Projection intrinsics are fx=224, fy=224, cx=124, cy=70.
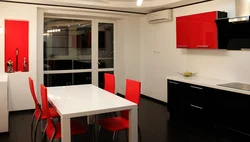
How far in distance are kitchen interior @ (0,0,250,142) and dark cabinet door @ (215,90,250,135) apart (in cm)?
2

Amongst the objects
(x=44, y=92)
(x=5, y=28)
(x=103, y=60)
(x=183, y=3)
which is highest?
(x=183, y=3)

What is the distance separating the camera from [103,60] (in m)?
6.69

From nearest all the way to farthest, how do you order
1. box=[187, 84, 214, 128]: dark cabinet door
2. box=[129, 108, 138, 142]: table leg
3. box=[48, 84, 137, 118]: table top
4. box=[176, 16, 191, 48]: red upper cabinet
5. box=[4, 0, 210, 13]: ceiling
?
box=[48, 84, 137, 118]: table top, box=[129, 108, 138, 142]: table leg, box=[187, 84, 214, 128]: dark cabinet door, box=[176, 16, 191, 48]: red upper cabinet, box=[4, 0, 210, 13]: ceiling

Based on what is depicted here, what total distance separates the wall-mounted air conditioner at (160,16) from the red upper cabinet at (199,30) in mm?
679

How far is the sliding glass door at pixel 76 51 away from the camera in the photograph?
233 inches

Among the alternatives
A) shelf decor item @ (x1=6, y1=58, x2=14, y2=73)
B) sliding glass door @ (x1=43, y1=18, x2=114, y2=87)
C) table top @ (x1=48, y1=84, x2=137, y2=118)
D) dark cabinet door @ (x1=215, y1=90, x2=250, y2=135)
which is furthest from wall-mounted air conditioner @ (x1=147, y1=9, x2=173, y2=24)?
shelf decor item @ (x1=6, y1=58, x2=14, y2=73)

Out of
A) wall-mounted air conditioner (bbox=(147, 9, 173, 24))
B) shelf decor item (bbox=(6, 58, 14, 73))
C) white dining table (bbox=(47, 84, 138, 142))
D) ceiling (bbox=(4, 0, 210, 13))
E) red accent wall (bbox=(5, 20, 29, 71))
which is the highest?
ceiling (bbox=(4, 0, 210, 13))

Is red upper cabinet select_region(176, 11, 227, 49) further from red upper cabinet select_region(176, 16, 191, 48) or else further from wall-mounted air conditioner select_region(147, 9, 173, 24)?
wall-mounted air conditioner select_region(147, 9, 173, 24)

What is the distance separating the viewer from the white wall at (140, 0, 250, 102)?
4.15 m

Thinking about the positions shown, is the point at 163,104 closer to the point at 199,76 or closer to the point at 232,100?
the point at 199,76

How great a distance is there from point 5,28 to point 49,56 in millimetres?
1326

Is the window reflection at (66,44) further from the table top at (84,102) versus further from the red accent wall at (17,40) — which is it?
the table top at (84,102)

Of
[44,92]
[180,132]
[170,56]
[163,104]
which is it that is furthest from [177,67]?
[44,92]

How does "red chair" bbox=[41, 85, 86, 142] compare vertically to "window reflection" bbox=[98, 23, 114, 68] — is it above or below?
below
